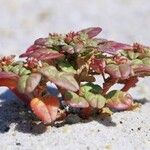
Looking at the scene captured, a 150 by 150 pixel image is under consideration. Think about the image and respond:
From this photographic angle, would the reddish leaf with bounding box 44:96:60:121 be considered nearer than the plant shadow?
Yes

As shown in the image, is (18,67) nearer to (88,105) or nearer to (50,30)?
(88,105)

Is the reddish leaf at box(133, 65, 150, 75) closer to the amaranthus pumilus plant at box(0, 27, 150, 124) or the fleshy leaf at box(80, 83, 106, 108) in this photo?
the amaranthus pumilus plant at box(0, 27, 150, 124)

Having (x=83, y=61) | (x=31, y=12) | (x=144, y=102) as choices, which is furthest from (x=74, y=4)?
(x=83, y=61)

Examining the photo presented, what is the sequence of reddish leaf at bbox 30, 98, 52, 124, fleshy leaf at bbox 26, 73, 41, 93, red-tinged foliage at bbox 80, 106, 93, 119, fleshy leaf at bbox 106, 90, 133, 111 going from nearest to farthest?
fleshy leaf at bbox 26, 73, 41, 93, reddish leaf at bbox 30, 98, 52, 124, fleshy leaf at bbox 106, 90, 133, 111, red-tinged foliage at bbox 80, 106, 93, 119

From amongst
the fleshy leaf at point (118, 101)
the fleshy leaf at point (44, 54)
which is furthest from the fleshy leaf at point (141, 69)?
the fleshy leaf at point (44, 54)

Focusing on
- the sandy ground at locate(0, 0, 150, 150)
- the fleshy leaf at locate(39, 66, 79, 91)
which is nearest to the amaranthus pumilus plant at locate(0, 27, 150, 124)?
the fleshy leaf at locate(39, 66, 79, 91)

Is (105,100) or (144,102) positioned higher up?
(105,100)

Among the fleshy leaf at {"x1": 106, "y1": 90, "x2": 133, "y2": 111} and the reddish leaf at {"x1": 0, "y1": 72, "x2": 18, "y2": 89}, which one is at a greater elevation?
the reddish leaf at {"x1": 0, "y1": 72, "x2": 18, "y2": 89}
